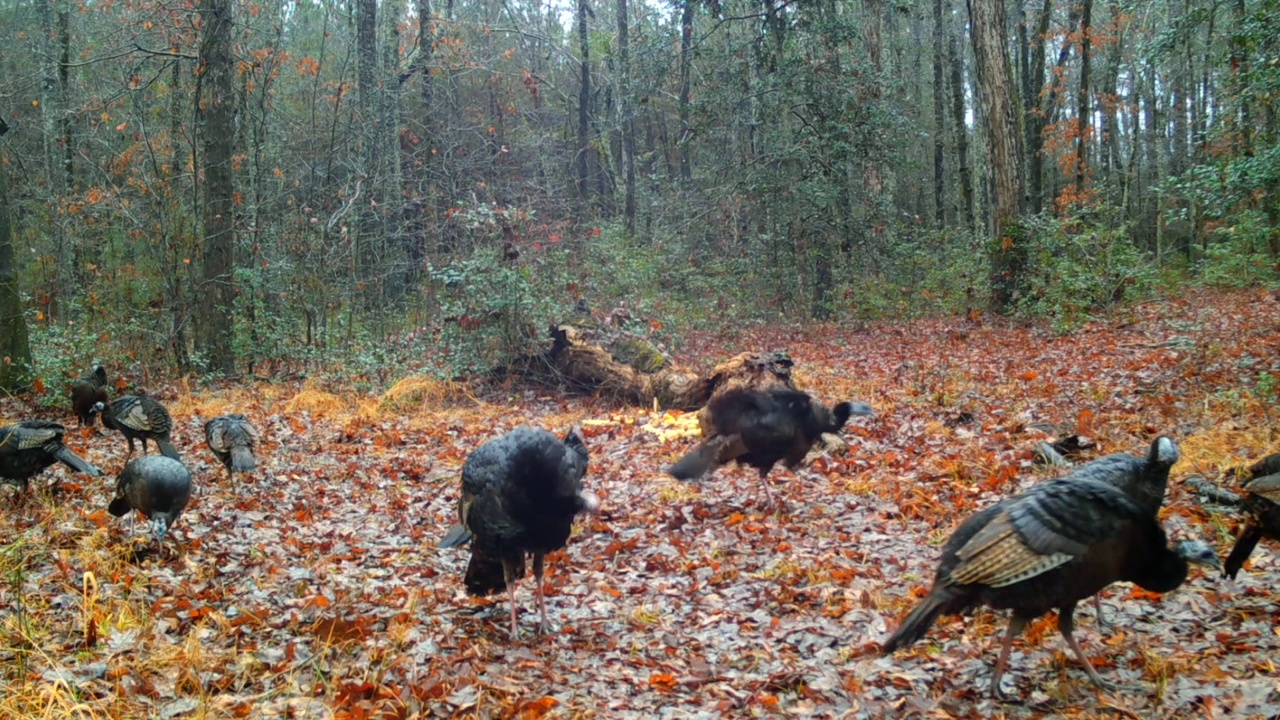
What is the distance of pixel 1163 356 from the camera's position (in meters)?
12.8

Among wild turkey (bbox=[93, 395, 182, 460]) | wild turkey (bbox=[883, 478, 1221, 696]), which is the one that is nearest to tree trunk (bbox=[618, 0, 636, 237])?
wild turkey (bbox=[93, 395, 182, 460])

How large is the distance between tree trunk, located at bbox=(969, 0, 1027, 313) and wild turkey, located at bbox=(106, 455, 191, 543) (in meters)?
17.9

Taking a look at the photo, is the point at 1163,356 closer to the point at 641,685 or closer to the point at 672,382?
the point at 672,382

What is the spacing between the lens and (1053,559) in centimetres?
415

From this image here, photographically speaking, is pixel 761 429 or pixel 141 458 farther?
pixel 761 429

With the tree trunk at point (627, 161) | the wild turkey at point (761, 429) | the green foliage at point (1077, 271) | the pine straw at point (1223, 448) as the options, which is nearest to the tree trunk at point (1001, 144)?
the green foliage at point (1077, 271)

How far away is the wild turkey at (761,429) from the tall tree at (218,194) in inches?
433

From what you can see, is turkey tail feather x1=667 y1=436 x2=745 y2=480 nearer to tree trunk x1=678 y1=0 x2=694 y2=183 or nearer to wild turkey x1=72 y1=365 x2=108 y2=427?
wild turkey x1=72 y1=365 x2=108 y2=427

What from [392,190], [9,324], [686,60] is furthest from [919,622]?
[686,60]

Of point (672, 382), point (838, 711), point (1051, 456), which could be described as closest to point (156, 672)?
point (838, 711)

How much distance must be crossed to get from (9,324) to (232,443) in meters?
6.01

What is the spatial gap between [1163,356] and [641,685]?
37.0 ft

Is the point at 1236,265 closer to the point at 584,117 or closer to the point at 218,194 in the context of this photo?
the point at 584,117

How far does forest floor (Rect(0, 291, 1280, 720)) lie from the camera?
452cm
